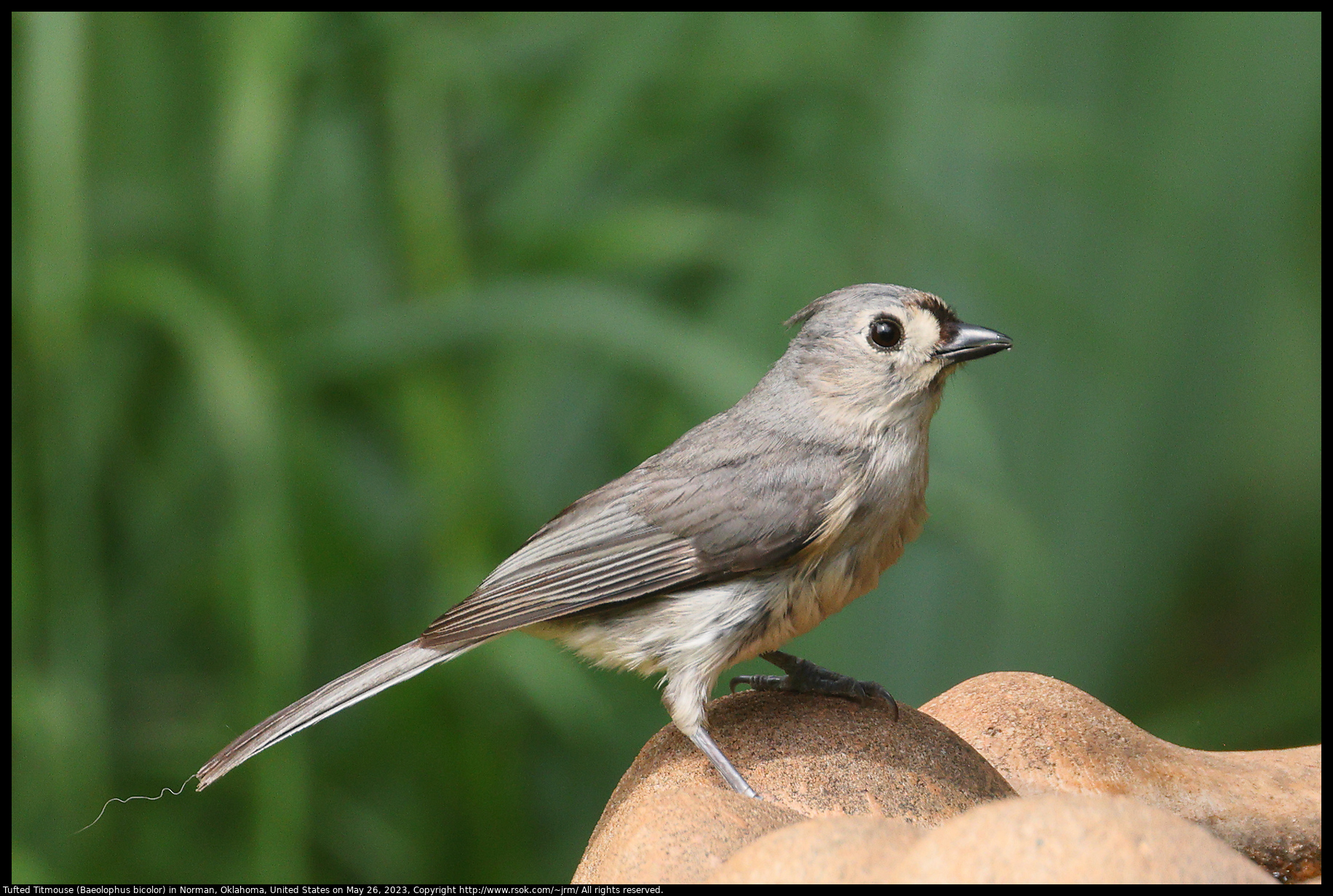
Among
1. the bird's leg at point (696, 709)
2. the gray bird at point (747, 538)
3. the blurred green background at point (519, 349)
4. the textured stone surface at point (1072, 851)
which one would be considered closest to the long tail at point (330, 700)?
the gray bird at point (747, 538)

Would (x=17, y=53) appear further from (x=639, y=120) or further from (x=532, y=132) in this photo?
(x=639, y=120)

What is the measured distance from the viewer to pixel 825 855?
1.60m

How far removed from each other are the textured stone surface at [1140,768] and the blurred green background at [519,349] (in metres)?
1.14

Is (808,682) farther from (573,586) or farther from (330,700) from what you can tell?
(330,700)

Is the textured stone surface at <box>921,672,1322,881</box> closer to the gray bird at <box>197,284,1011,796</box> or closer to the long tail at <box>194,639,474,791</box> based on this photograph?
the gray bird at <box>197,284,1011,796</box>

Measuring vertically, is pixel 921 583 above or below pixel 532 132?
below

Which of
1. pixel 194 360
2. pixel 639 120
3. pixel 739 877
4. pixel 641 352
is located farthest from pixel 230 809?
pixel 739 877

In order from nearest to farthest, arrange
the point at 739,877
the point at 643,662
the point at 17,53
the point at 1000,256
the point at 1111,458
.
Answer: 1. the point at 739,877
2. the point at 643,662
3. the point at 17,53
4. the point at 1000,256
5. the point at 1111,458

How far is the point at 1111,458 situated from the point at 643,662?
8.40 feet

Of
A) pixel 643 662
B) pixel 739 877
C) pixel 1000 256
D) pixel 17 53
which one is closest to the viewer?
pixel 739 877

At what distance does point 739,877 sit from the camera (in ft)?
5.39

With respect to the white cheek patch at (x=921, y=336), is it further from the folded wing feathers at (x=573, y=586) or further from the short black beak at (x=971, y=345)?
the folded wing feathers at (x=573, y=586)

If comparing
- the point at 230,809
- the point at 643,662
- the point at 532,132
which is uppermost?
the point at 532,132

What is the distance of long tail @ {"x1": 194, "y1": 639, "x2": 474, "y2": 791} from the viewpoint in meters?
2.61
